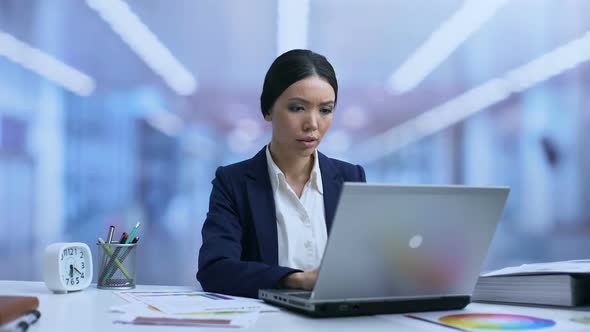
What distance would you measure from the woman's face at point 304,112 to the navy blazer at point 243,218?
0.49ft

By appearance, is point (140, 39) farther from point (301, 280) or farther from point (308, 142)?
point (301, 280)

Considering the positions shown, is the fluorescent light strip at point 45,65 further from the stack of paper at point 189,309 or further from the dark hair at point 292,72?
the stack of paper at point 189,309

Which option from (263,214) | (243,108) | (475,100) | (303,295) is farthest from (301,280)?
(475,100)

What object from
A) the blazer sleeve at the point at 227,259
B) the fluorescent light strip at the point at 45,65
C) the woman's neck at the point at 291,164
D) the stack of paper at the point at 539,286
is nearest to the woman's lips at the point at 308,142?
the woman's neck at the point at 291,164

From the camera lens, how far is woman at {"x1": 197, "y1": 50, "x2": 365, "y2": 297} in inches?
68.3

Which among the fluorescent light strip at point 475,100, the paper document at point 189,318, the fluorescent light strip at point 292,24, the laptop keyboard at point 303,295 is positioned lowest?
the paper document at point 189,318

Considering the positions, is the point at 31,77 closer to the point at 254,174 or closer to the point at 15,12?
the point at 15,12

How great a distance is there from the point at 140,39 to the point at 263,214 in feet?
5.77

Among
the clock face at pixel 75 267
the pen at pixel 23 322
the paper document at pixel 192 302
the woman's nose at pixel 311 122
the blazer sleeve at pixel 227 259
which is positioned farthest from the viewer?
the woman's nose at pixel 311 122

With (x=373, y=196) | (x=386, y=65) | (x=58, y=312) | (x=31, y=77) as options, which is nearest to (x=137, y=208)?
(x=31, y=77)

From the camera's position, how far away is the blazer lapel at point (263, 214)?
5.67 feet

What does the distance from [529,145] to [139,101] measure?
206 centimetres

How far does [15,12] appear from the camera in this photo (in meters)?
3.17

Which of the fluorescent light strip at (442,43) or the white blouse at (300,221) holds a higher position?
the fluorescent light strip at (442,43)
